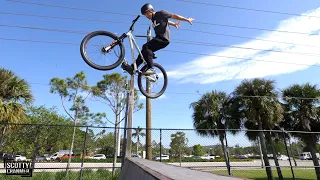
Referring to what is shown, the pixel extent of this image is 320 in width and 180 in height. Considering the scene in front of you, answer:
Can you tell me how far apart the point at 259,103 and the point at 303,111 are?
9.94ft

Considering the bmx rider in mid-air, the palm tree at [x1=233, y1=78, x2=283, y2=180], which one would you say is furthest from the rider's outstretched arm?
the palm tree at [x1=233, y1=78, x2=283, y2=180]

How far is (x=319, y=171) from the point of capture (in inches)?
471

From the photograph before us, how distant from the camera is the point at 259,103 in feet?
49.1

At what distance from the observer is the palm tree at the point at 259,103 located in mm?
14797

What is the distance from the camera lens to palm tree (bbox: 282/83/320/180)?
47.2 feet

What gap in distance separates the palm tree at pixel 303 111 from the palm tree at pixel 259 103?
1128 millimetres

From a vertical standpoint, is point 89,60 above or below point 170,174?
above

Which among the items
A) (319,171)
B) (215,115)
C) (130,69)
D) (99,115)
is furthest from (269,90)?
(99,115)

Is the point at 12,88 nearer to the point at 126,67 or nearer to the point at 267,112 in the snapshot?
the point at 126,67

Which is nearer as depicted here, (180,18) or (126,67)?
(180,18)

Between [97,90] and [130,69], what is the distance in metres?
18.4

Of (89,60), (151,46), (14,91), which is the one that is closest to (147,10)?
(151,46)

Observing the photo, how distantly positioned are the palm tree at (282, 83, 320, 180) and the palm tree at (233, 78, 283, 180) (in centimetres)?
113

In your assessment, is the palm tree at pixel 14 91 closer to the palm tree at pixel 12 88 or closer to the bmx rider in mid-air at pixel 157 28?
the palm tree at pixel 12 88
